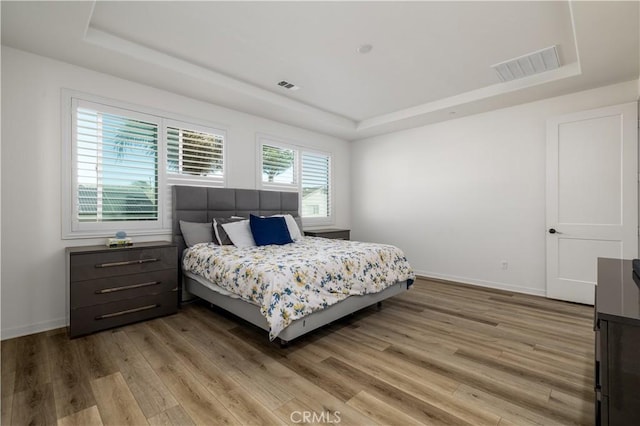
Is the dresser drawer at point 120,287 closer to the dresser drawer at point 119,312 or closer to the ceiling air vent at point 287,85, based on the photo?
the dresser drawer at point 119,312

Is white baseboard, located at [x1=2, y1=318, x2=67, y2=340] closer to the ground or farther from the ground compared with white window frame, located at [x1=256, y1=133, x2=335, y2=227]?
closer to the ground

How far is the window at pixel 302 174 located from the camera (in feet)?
15.5

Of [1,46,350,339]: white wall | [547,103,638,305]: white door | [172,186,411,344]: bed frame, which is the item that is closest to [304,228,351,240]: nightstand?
[172,186,411,344]: bed frame

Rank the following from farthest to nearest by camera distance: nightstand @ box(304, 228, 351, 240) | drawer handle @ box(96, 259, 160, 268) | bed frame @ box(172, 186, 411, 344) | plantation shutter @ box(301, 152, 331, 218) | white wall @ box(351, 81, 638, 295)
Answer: plantation shutter @ box(301, 152, 331, 218) → nightstand @ box(304, 228, 351, 240) → white wall @ box(351, 81, 638, 295) → drawer handle @ box(96, 259, 160, 268) → bed frame @ box(172, 186, 411, 344)

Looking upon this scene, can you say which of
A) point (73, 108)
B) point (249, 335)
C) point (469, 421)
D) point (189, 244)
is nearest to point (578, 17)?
point (469, 421)

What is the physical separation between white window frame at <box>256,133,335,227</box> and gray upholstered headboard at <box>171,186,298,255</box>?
19 cm

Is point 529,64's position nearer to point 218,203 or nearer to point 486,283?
point 486,283

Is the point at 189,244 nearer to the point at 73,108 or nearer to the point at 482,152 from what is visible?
the point at 73,108

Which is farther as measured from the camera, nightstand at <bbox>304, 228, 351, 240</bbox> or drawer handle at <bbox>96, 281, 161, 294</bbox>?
nightstand at <bbox>304, 228, 351, 240</bbox>

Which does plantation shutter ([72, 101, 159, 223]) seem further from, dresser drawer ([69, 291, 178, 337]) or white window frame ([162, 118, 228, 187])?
dresser drawer ([69, 291, 178, 337])
